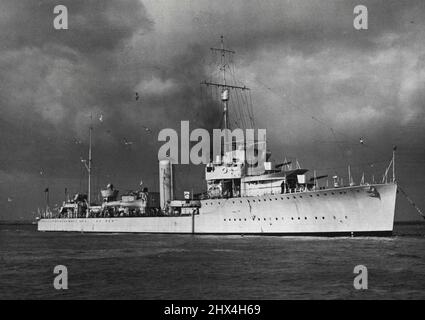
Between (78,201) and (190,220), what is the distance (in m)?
37.1

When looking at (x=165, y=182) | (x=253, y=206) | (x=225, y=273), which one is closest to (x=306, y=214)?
(x=253, y=206)

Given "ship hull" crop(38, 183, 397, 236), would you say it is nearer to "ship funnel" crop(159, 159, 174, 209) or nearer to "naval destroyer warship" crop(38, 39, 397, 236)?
"naval destroyer warship" crop(38, 39, 397, 236)

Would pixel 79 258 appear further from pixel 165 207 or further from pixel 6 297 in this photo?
pixel 165 207

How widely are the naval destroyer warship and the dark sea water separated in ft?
17.5

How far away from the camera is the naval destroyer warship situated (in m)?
39.6

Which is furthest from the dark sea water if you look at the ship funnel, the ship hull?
the ship funnel

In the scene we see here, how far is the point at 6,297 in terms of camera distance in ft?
61.1

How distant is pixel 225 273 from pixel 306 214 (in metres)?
20.4

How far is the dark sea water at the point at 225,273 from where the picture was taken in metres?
18.9

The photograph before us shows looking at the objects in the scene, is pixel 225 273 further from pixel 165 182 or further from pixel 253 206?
pixel 165 182

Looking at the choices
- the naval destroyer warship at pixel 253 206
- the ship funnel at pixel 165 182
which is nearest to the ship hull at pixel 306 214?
the naval destroyer warship at pixel 253 206

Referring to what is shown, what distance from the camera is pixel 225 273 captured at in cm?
2347

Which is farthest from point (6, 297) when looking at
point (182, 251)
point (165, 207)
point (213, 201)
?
point (165, 207)

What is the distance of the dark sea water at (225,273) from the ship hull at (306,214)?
497 cm
